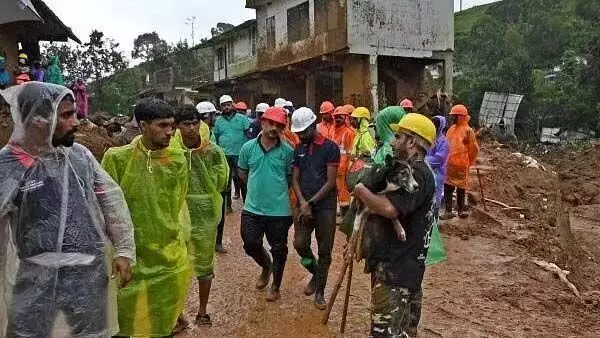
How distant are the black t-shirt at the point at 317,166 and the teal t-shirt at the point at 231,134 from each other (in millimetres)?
3925

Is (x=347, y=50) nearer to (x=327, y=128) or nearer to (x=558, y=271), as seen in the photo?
(x=327, y=128)

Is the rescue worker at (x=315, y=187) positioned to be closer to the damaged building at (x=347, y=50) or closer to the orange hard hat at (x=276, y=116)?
the orange hard hat at (x=276, y=116)

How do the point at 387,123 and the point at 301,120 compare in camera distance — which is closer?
the point at 387,123

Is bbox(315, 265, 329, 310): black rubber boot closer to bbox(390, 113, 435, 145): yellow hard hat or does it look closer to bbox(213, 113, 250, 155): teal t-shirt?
bbox(390, 113, 435, 145): yellow hard hat

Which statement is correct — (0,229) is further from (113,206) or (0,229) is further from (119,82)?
(119,82)

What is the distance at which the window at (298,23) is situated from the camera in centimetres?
2312

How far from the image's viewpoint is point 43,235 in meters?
2.73

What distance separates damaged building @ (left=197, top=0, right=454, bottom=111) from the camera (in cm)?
2114

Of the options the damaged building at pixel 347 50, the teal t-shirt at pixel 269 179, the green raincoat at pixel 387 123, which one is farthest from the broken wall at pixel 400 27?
the green raincoat at pixel 387 123

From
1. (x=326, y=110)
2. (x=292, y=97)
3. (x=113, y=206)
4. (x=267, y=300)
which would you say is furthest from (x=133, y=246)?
(x=292, y=97)

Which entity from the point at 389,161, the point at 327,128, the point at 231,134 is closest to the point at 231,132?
the point at 231,134

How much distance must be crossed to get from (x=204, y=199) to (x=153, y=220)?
1.34 m

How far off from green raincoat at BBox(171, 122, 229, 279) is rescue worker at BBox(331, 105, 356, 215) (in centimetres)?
365

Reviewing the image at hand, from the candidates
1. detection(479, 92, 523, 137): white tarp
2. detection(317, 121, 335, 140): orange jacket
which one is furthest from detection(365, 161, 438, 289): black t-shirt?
detection(479, 92, 523, 137): white tarp
